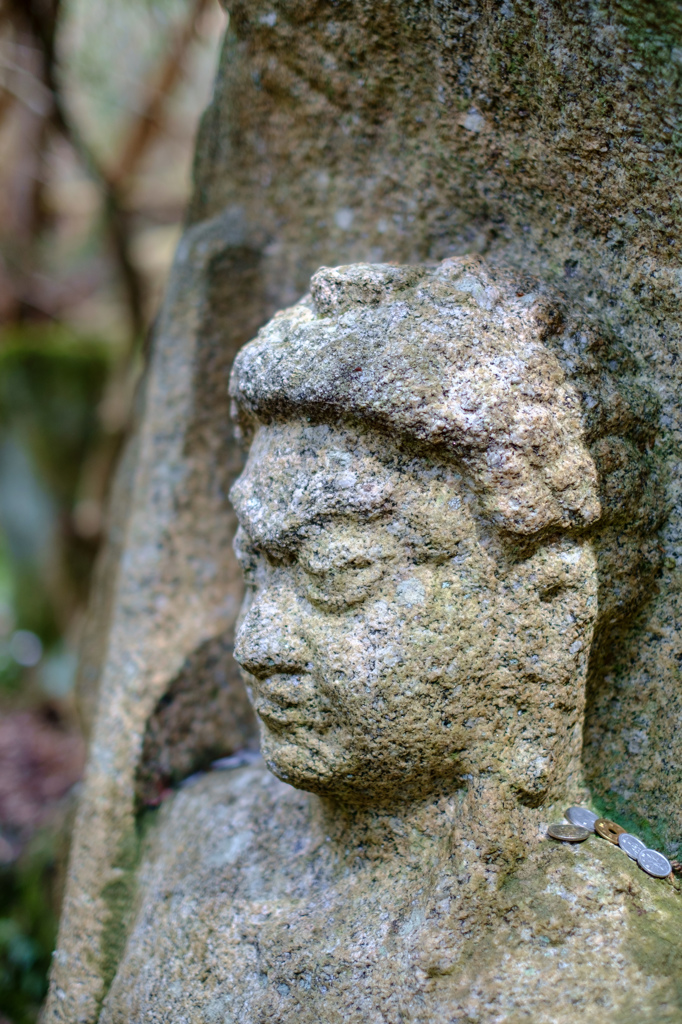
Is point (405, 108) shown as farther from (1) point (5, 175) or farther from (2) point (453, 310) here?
(1) point (5, 175)

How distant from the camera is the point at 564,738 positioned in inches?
47.2

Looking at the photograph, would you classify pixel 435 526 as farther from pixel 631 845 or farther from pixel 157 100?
pixel 157 100

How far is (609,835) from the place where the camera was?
121cm

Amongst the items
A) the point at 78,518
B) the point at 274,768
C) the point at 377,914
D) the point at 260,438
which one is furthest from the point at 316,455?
the point at 78,518

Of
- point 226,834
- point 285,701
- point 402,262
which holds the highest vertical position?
point 402,262

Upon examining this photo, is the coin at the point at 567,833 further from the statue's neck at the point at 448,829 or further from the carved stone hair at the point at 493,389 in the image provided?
the carved stone hair at the point at 493,389

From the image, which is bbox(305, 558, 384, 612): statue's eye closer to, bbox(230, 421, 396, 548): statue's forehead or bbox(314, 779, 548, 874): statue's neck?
bbox(230, 421, 396, 548): statue's forehead

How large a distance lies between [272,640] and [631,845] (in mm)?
616

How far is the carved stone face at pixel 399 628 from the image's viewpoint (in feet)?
3.54

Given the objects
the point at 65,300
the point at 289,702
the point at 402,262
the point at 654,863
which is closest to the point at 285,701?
the point at 289,702

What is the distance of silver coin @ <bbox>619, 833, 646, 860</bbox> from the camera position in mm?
1189

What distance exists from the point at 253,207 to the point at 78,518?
2747 millimetres

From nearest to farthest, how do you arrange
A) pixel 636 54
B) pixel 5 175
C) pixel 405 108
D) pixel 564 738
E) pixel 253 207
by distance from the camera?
pixel 636 54
pixel 564 738
pixel 405 108
pixel 253 207
pixel 5 175

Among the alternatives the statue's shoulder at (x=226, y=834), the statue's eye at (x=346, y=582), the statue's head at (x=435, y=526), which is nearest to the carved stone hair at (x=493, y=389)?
the statue's head at (x=435, y=526)
